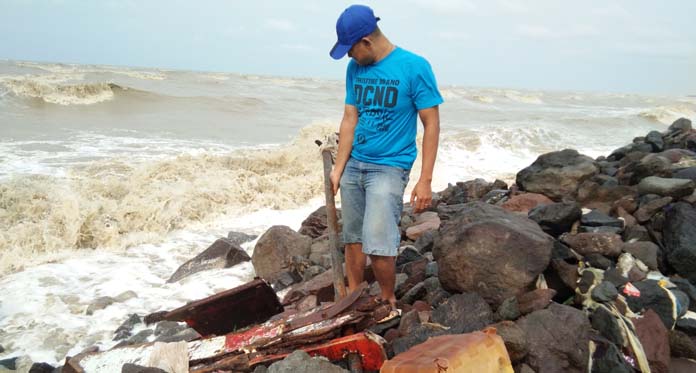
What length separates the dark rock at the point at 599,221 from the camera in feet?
13.6

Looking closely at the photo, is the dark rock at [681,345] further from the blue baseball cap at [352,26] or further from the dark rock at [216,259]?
the dark rock at [216,259]

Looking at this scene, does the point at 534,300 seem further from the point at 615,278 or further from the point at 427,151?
the point at 427,151

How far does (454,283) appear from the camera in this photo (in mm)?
3176

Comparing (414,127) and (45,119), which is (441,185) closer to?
(414,127)

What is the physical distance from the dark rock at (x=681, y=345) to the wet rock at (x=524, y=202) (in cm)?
245

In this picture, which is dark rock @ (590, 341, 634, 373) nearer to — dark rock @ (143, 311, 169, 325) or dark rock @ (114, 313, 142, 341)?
dark rock @ (143, 311, 169, 325)

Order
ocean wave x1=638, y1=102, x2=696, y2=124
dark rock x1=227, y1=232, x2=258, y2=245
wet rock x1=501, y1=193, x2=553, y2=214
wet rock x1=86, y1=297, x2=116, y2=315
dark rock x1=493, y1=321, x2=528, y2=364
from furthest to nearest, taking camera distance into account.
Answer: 1. ocean wave x1=638, y1=102, x2=696, y2=124
2. dark rock x1=227, y1=232, x2=258, y2=245
3. wet rock x1=501, y1=193, x2=553, y2=214
4. wet rock x1=86, y1=297, x2=116, y2=315
5. dark rock x1=493, y1=321, x2=528, y2=364

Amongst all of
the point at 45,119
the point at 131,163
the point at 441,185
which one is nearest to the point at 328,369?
the point at 441,185

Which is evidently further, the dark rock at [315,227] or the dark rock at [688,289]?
the dark rock at [315,227]

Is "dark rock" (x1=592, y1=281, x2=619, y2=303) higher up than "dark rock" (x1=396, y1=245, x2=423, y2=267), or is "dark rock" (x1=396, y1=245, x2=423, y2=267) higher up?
"dark rock" (x1=592, y1=281, x2=619, y2=303)

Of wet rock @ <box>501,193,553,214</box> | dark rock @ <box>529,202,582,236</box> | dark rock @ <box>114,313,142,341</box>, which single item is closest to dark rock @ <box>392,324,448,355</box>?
dark rock @ <box>529,202,582,236</box>

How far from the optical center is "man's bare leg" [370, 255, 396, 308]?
118 inches

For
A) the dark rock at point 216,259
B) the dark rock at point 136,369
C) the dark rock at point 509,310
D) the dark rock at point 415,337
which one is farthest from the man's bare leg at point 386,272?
the dark rock at point 216,259

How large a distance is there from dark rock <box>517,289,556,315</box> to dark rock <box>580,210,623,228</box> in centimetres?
146
